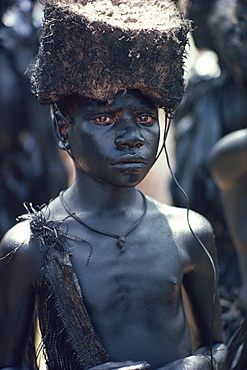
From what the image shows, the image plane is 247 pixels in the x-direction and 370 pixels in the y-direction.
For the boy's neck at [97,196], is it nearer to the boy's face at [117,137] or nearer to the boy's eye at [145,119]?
the boy's face at [117,137]

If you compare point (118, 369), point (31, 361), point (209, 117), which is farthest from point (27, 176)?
point (118, 369)

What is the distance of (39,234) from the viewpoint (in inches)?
80.9

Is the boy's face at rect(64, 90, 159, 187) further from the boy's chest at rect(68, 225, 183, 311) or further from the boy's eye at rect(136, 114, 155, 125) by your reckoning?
the boy's chest at rect(68, 225, 183, 311)

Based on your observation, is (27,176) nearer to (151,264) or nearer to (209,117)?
(209,117)

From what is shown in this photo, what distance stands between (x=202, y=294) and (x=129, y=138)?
1.98 ft

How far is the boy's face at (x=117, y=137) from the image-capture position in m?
2.00

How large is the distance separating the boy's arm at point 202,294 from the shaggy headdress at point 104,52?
0.47m

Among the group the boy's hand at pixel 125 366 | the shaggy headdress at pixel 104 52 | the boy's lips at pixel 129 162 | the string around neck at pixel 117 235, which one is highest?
the shaggy headdress at pixel 104 52

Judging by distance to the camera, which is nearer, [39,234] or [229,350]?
[39,234]

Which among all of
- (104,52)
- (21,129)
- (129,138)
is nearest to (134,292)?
(129,138)

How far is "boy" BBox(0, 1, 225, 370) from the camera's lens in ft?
6.50

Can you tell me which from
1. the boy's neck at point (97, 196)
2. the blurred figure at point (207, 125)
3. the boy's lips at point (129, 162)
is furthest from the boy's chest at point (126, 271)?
the blurred figure at point (207, 125)

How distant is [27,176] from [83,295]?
245 cm

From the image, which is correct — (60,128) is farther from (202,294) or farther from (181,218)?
(202,294)
